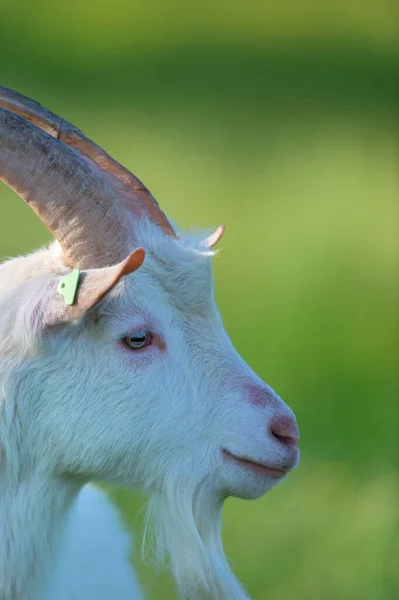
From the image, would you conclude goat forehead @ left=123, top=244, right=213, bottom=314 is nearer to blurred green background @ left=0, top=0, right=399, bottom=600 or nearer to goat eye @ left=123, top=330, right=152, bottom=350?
goat eye @ left=123, top=330, right=152, bottom=350

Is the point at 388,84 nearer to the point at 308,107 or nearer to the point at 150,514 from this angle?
the point at 308,107

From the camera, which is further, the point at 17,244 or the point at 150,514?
the point at 17,244

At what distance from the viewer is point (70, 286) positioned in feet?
9.95

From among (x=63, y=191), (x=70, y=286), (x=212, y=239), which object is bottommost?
(x=70, y=286)

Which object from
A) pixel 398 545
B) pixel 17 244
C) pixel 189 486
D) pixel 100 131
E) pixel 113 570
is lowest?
pixel 113 570

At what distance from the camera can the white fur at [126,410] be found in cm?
317

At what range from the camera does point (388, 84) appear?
12945 mm

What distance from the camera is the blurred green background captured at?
562 centimetres

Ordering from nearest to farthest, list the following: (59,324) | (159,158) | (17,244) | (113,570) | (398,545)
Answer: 1. (59,324)
2. (113,570)
3. (398,545)
4. (17,244)
5. (159,158)

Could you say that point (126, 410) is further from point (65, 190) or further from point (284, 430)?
point (65, 190)

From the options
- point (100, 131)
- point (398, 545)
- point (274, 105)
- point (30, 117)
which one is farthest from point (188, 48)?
point (30, 117)

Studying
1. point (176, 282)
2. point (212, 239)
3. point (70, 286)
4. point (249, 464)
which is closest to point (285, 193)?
point (212, 239)

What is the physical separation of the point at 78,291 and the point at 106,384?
286 mm

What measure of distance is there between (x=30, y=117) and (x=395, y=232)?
22.1 feet
